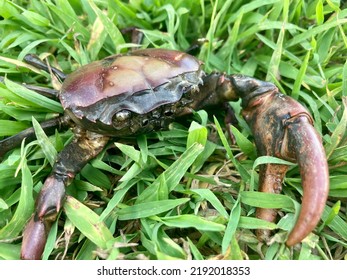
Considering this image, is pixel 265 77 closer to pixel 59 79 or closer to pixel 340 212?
pixel 340 212

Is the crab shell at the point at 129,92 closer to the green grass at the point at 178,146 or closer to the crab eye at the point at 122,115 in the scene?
the crab eye at the point at 122,115

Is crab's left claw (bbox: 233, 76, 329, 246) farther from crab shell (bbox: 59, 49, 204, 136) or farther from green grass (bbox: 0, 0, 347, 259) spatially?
crab shell (bbox: 59, 49, 204, 136)

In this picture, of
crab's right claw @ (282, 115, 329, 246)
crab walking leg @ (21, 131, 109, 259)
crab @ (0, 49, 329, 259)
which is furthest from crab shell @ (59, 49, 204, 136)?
crab's right claw @ (282, 115, 329, 246)

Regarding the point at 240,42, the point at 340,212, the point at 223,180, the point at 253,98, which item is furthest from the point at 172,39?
the point at 340,212

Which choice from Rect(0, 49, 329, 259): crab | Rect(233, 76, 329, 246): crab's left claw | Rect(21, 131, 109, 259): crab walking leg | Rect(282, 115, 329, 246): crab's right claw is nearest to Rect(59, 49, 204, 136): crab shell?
Rect(0, 49, 329, 259): crab

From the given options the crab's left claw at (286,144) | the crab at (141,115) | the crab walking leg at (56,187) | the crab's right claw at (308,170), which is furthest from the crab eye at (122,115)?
the crab's right claw at (308,170)

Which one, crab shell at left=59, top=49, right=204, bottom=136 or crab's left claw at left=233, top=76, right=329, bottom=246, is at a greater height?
crab shell at left=59, top=49, right=204, bottom=136

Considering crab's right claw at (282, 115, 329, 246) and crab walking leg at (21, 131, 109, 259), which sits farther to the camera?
crab walking leg at (21, 131, 109, 259)

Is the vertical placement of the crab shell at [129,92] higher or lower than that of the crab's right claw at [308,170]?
higher
